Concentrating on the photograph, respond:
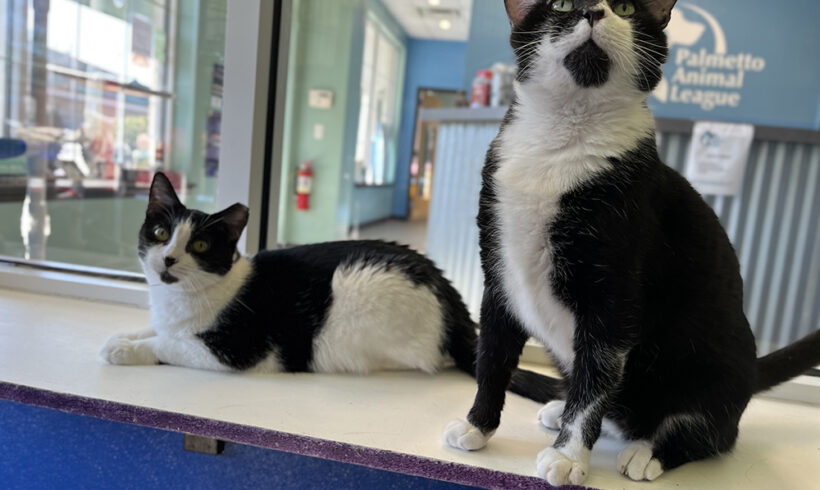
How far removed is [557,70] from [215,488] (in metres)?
0.86

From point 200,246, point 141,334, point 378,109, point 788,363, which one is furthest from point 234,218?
point 378,109

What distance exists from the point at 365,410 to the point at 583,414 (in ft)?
1.12

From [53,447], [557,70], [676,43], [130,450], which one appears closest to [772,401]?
[557,70]

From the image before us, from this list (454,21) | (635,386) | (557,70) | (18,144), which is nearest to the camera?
(557,70)

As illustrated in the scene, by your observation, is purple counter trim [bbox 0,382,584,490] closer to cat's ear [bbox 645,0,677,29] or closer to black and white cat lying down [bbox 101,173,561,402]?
black and white cat lying down [bbox 101,173,561,402]

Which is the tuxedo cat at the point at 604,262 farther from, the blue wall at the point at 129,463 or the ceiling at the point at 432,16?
the ceiling at the point at 432,16

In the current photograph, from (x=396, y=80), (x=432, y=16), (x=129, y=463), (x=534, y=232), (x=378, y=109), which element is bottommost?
(x=129, y=463)

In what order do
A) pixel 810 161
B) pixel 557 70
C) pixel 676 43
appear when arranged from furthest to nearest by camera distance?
pixel 676 43, pixel 810 161, pixel 557 70

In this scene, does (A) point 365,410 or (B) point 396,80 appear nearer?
(A) point 365,410

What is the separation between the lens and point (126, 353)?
37.3 inches

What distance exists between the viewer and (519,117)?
2.34 ft

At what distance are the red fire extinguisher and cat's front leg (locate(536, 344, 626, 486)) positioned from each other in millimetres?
2842

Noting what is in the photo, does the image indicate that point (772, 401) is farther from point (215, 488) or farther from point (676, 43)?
point (676, 43)

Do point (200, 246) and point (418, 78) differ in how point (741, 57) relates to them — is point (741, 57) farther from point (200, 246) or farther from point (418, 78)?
point (200, 246)
